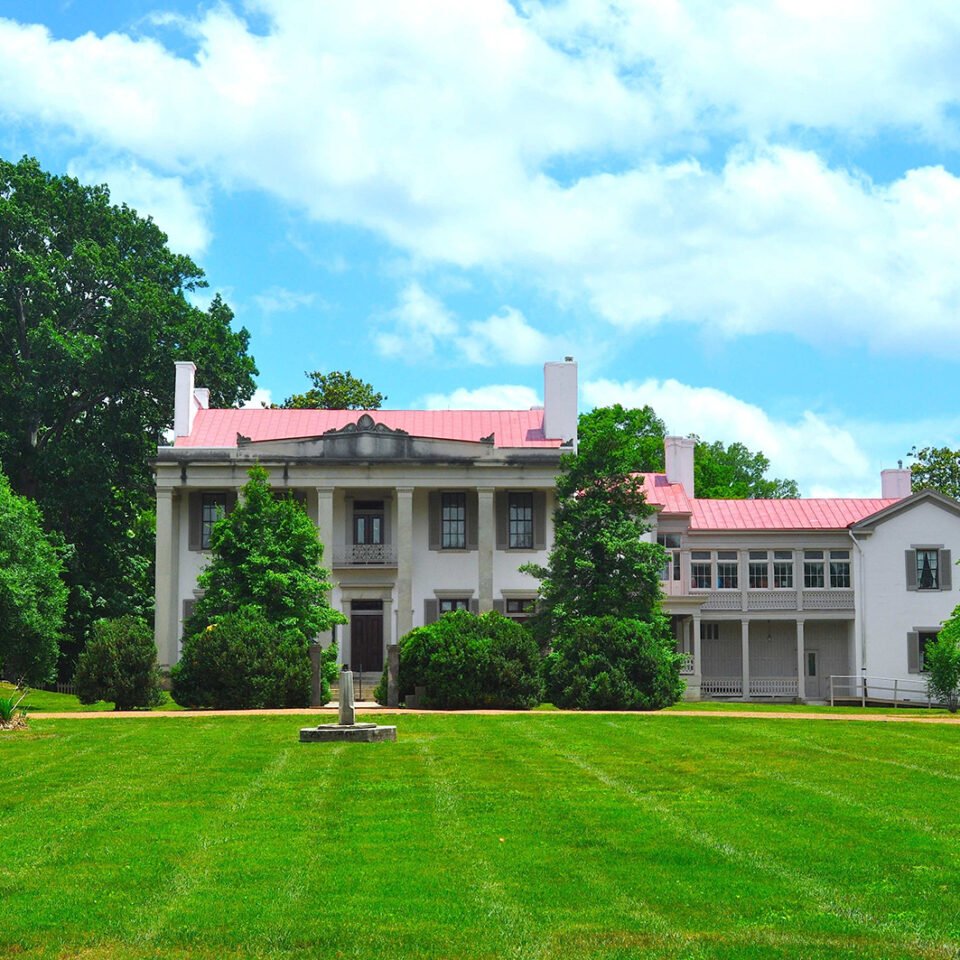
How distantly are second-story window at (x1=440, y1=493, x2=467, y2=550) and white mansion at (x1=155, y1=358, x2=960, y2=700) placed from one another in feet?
0.15

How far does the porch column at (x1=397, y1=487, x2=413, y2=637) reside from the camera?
43438 millimetres

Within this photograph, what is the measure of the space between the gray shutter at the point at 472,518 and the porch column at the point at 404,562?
7.13 ft

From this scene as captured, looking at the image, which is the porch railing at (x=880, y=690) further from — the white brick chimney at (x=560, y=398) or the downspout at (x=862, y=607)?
the white brick chimney at (x=560, y=398)

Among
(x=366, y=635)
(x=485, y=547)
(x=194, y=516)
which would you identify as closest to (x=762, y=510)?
(x=485, y=547)

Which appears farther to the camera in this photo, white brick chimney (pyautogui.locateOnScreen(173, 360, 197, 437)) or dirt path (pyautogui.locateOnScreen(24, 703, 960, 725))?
white brick chimney (pyautogui.locateOnScreen(173, 360, 197, 437))

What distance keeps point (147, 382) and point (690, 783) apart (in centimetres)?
3726

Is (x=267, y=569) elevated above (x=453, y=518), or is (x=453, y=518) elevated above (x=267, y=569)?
(x=453, y=518)

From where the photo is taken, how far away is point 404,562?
4347cm

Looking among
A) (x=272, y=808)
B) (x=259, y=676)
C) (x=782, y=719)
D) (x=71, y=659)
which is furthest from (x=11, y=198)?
(x=272, y=808)

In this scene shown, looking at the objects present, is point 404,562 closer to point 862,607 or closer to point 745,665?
point 745,665

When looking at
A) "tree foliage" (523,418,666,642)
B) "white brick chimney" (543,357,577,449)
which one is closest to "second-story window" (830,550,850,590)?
"white brick chimney" (543,357,577,449)

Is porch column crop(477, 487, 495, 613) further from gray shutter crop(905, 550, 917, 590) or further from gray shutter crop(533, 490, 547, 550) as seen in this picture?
gray shutter crop(905, 550, 917, 590)

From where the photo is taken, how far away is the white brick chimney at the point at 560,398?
46375 millimetres

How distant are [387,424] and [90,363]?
10562 mm
